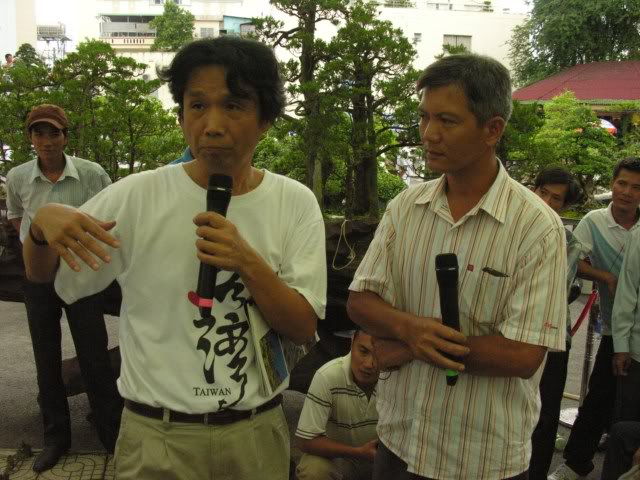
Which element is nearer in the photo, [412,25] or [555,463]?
[555,463]

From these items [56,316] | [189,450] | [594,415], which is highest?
[189,450]

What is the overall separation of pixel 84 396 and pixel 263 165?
327cm

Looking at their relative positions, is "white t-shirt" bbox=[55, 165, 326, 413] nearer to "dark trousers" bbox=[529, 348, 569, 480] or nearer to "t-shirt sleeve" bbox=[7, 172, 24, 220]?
"dark trousers" bbox=[529, 348, 569, 480]

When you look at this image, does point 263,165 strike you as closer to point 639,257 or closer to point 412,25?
point 639,257

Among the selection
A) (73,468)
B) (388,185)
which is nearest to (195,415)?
(73,468)

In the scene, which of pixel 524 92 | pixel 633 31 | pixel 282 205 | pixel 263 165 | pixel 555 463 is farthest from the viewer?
pixel 633 31

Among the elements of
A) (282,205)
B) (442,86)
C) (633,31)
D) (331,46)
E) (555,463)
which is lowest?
(555,463)

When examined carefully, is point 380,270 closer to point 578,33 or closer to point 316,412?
point 316,412

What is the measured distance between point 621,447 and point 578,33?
20782 millimetres

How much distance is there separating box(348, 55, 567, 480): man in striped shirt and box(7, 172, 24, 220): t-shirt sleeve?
277 cm

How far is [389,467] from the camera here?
6.56 feet

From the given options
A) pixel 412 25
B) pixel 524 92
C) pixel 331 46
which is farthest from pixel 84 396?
pixel 412 25

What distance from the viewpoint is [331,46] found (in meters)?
5.00

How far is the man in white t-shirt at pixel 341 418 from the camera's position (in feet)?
10.2
